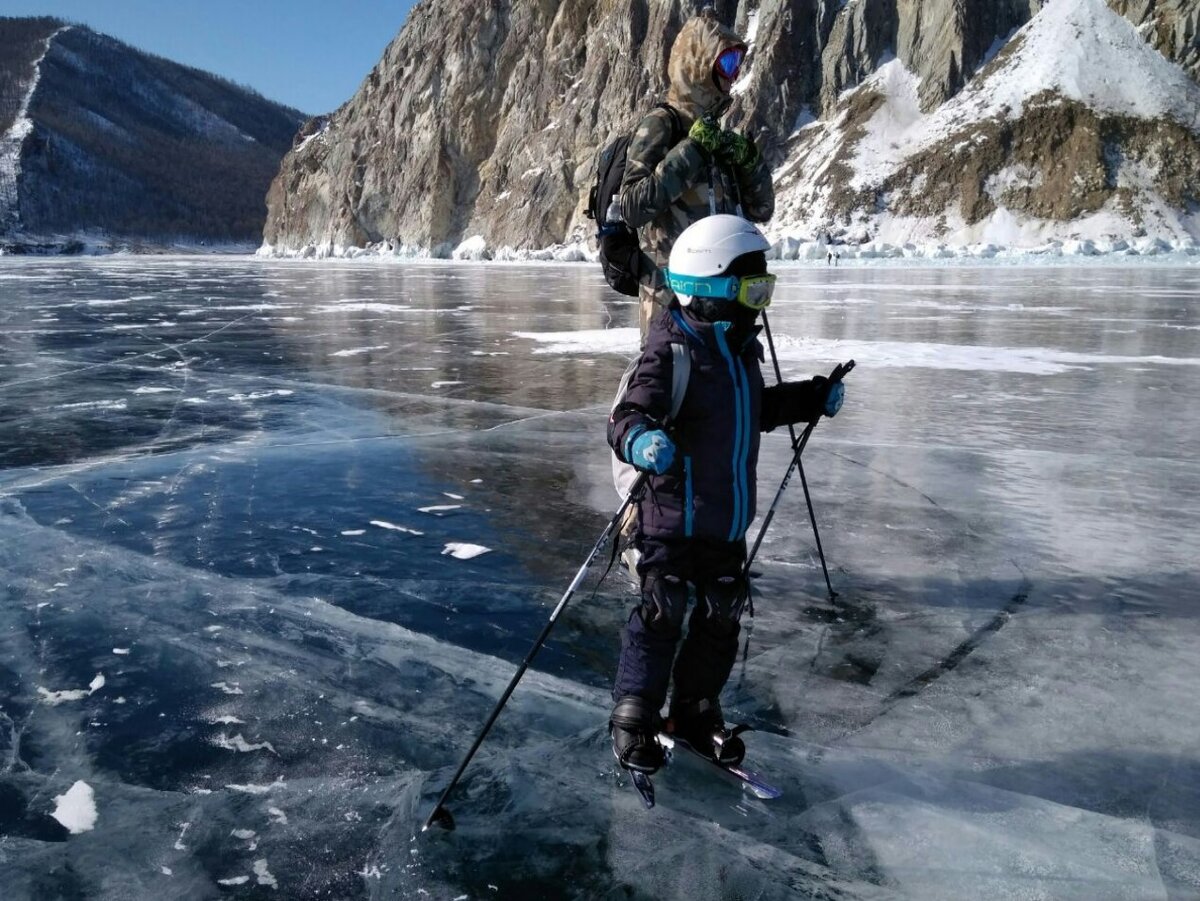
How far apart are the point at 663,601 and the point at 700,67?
8.06 feet

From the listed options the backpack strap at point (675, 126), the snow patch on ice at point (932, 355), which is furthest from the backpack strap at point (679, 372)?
the snow patch on ice at point (932, 355)

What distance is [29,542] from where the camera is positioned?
429 cm

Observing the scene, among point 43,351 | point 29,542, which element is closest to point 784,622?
point 29,542

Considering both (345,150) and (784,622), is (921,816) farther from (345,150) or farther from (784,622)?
(345,150)

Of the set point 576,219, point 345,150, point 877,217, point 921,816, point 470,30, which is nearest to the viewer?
point 921,816

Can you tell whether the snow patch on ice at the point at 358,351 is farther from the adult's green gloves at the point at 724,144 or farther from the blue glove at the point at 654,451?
the blue glove at the point at 654,451

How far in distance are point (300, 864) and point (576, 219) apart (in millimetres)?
70538

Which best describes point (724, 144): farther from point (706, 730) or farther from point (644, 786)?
point (644, 786)

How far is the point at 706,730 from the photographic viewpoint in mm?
2625

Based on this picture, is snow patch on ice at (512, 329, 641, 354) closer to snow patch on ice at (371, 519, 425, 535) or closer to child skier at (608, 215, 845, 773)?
snow patch on ice at (371, 519, 425, 535)

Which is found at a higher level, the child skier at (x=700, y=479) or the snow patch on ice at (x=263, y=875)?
the child skier at (x=700, y=479)

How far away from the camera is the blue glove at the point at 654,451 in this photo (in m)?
2.30

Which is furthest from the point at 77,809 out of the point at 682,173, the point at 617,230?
the point at 682,173

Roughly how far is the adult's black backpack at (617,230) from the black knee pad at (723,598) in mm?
1744
